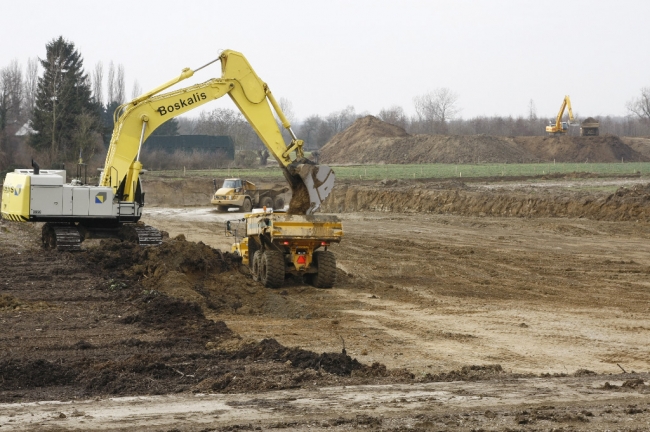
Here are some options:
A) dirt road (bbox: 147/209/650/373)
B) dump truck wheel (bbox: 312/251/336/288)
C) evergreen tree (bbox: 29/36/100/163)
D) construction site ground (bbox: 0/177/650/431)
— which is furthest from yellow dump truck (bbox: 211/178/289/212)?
dump truck wheel (bbox: 312/251/336/288)

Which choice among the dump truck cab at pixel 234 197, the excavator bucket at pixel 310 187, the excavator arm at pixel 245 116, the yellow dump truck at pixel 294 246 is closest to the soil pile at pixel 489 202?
the dump truck cab at pixel 234 197

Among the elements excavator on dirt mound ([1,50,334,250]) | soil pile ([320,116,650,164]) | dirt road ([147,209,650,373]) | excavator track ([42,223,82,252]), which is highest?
soil pile ([320,116,650,164])

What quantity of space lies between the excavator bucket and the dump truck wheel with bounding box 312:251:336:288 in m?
0.95

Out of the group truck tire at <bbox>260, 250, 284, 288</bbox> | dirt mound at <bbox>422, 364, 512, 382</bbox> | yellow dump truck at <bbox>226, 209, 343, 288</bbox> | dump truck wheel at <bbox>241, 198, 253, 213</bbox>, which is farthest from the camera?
dump truck wheel at <bbox>241, 198, 253, 213</bbox>

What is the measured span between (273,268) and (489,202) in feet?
75.0

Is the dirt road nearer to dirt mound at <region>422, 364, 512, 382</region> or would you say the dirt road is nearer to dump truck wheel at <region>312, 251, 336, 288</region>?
dump truck wheel at <region>312, 251, 336, 288</region>

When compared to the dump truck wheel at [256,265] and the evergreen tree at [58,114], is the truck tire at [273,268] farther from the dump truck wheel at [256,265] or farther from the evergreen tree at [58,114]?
the evergreen tree at [58,114]

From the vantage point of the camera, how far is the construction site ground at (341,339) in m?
7.13

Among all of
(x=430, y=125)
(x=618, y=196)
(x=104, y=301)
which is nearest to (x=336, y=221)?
(x=104, y=301)

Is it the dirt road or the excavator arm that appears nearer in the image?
the dirt road

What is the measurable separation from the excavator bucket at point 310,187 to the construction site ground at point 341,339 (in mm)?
1713

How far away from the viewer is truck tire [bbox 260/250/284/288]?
1686 centimetres

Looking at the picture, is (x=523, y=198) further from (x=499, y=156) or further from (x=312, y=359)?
(x=499, y=156)

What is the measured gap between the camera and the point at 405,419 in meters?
6.86
